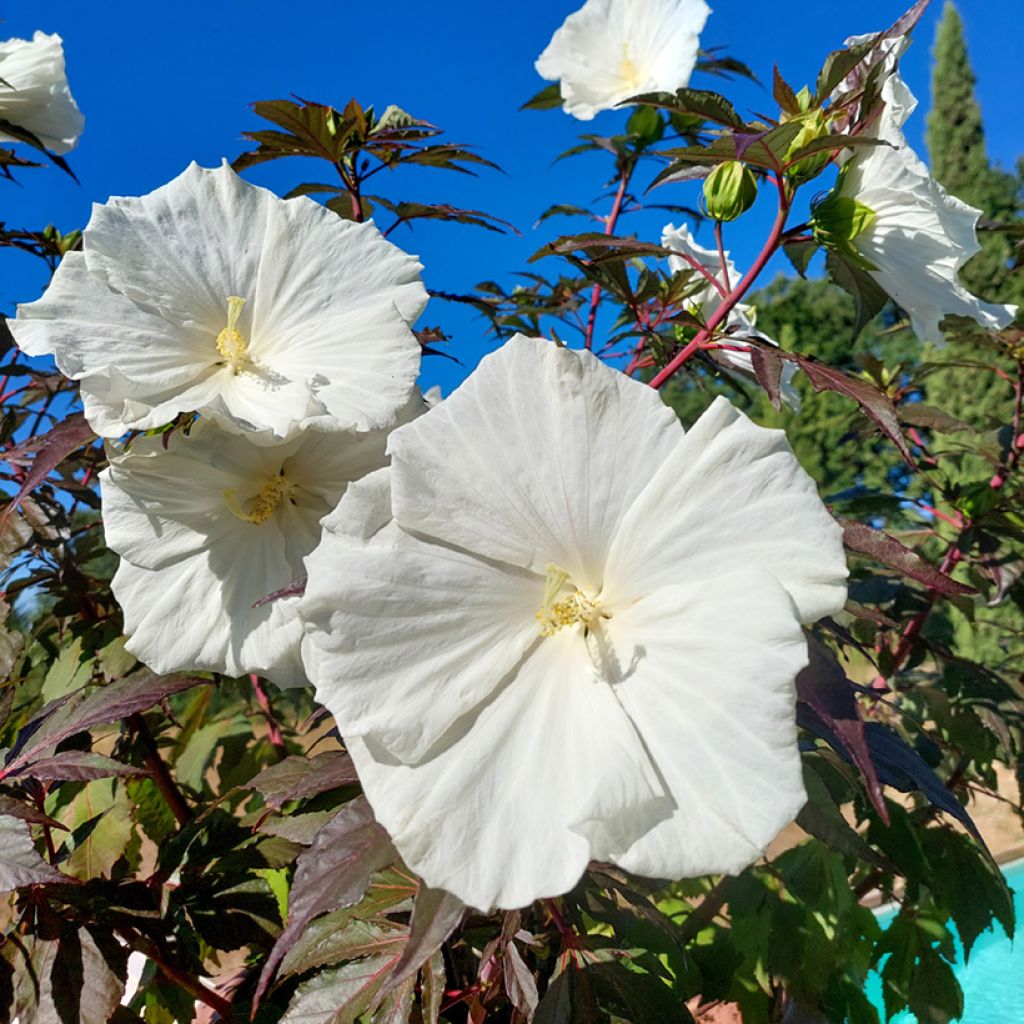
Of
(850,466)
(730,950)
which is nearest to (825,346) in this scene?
(850,466)

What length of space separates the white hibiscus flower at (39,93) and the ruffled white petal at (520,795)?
126 centimetres

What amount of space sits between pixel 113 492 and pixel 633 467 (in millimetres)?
494

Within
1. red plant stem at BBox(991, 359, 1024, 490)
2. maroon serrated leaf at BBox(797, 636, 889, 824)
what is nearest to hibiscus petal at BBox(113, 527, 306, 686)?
maroon serrated leaf at BBox(797, 636, 889, 824)

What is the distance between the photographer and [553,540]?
668 mm

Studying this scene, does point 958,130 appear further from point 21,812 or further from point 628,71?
point 21,812

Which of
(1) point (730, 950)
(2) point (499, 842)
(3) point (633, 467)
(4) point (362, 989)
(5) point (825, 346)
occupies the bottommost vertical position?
(1) point (730, 950)

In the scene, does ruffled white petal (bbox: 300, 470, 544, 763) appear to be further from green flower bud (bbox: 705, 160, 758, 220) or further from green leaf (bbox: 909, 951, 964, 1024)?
green leaf (bbox: 909, 951, 964, 1024)

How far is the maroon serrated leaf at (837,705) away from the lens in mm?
608

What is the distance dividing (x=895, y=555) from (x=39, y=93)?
4.74 feet

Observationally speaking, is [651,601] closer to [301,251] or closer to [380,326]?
[380,326]

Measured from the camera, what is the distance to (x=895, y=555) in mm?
779

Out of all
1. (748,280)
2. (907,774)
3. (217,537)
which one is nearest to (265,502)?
(217,537)

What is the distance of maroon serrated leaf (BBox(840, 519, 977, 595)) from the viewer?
2.53ft

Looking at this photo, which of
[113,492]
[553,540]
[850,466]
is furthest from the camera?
[850,466]
